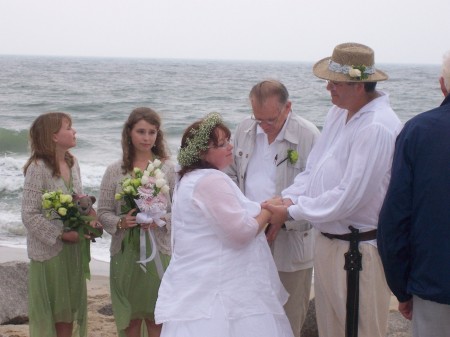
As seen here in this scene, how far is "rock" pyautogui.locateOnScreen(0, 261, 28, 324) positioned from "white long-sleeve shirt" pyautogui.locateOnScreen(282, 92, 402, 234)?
361 cm

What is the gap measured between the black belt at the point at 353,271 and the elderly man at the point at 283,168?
0.83m

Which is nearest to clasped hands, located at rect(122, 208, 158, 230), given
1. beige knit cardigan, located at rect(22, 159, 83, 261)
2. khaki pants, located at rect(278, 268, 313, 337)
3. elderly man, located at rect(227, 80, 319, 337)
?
beige knit cardigan, located at rect(22, 159, 83, 261)

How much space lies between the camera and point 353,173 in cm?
390

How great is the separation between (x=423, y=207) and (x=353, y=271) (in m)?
0.98

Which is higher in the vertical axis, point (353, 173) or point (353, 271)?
point (353, 173)

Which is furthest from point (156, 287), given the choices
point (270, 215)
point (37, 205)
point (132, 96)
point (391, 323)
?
point (132, 96)

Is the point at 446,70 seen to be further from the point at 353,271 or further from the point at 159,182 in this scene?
the point at 159,182

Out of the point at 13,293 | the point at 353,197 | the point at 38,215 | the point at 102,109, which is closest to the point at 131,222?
the point at 38,215

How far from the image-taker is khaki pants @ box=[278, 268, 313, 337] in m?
5.02

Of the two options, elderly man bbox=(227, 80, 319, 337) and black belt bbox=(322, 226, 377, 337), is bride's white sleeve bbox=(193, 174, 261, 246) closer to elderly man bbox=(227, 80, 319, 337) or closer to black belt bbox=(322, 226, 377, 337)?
black belt bbox=(322, 226, 377, 337)

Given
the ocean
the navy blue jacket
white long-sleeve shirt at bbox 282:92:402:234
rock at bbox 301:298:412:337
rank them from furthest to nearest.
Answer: the ocean → rock at bbox 301:298:412:337 → white long-sleeve shirt at bbox 282:92:402:234 → the navy blue jacket

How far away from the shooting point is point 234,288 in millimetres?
4043

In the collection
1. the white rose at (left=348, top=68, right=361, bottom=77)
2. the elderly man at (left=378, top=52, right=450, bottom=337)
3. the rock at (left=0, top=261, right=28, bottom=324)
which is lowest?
the rock at (left=0, top=261, right=28, bottom=324)

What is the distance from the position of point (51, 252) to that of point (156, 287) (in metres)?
0.79
